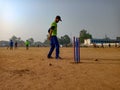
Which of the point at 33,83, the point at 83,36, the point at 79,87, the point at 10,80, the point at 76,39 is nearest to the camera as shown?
the point at 79,87

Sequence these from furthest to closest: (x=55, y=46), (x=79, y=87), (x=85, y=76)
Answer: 1. (x=55, y=46)
2. (x=85, y=76)
3. (x=79, y=87)

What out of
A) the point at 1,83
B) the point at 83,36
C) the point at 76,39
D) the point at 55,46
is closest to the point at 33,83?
the point at 1,83

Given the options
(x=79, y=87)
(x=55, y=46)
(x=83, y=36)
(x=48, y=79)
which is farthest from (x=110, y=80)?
(x=83, y=36)

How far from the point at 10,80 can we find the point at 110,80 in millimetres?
2358

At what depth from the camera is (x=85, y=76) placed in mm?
6160

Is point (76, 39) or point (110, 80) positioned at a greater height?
point (76, 39)

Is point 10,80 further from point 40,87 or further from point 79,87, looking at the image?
point 79,87

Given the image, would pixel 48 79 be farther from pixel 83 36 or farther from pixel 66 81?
pixel 83 36

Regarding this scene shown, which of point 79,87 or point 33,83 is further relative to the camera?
point 33,83

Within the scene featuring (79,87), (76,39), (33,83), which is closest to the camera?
(79,87)

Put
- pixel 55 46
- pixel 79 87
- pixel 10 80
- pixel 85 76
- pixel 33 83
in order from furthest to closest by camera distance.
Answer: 1. pixel 55 46
2. pixel 85 76
3. pixel 10 80
4. pixel 33 83
5. pixel 79 87

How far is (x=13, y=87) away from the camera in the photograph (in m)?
5.17

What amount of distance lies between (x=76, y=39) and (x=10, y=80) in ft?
14.6

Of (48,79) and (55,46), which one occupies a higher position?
(55,46)
